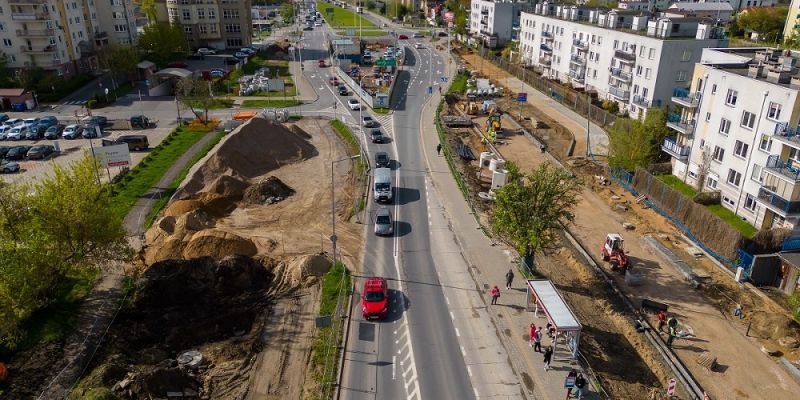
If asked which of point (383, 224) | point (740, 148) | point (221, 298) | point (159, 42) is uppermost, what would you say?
point (159, 42)

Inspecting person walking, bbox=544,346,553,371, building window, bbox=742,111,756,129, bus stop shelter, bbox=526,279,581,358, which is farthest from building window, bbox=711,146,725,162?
person walking, bbox=544,346,553,371

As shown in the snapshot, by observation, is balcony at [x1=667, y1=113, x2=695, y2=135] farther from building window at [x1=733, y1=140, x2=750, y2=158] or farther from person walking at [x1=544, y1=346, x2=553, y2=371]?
person walking at [x1=544, y1=346, x2=553, y2=371]

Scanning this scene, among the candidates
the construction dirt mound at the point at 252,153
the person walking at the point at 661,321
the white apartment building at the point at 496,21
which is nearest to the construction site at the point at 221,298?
the construction dirt mound at the point at 252,153

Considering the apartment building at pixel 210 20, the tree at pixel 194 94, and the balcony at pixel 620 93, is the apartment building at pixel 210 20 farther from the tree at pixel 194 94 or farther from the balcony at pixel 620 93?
the balcony at pixel 620 93

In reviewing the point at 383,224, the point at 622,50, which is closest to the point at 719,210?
the point at 383,224

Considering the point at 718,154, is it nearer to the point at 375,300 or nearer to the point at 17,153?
the point at 375,300

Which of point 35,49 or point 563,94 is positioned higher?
point 35,49
